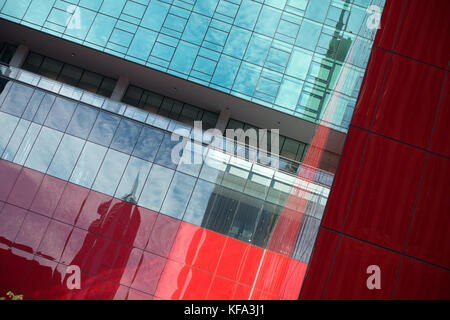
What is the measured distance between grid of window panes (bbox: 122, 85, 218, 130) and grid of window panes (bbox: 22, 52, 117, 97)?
6.10 ft

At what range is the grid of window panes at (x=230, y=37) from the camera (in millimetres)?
24484

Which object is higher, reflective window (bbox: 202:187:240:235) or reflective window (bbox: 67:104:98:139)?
reflective window (bbox: 67:104:98:139)

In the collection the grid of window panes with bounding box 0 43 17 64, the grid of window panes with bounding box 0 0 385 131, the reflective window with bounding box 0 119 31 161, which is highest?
the grid of window panes with bounding box 0 0 385 131

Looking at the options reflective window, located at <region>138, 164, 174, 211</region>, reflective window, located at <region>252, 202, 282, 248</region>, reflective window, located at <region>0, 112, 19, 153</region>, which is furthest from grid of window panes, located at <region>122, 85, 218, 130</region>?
reflective window, located at <region>252, 202, 282, 248</region>

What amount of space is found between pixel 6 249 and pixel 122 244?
6271mm

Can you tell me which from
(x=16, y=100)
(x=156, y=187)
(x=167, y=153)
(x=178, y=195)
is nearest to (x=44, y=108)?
(x=16, y=100)

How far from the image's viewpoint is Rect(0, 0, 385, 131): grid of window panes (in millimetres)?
24484

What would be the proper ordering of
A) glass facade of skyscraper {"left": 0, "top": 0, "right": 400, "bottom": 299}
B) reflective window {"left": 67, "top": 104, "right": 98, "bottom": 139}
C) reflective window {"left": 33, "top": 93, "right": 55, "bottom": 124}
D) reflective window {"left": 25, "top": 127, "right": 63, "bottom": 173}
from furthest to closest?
reflective window {"left": 33, "top": 93, "right": 55, "bottom": 124}, reflective window {"left": 67, "top": 104, "right": 98, "bottom": 139}, reflective window {"left": 25, "top": 127, "right": 63, "bottom": 173}, glass facade of skyscraper {"left": 0, "top": 0, "right": 400, "bottom": 299}

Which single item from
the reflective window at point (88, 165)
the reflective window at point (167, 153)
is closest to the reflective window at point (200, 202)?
the reflective window at point (167, 153)

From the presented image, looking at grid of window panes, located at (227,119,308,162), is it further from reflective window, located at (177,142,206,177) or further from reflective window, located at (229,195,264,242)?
reflective window, located at (229,195,264,242)

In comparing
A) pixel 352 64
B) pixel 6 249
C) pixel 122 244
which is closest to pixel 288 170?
pixel 122 244

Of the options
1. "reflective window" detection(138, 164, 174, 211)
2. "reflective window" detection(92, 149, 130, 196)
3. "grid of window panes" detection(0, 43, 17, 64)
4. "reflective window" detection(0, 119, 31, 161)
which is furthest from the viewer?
"grid of window panes" detection(0, 43, 17, 64)

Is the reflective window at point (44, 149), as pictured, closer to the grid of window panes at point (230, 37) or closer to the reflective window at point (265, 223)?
the grid of window panes at point (230, 37)

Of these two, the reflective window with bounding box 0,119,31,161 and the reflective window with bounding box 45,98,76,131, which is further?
the reflective window with bounding box 45,98,76,131
